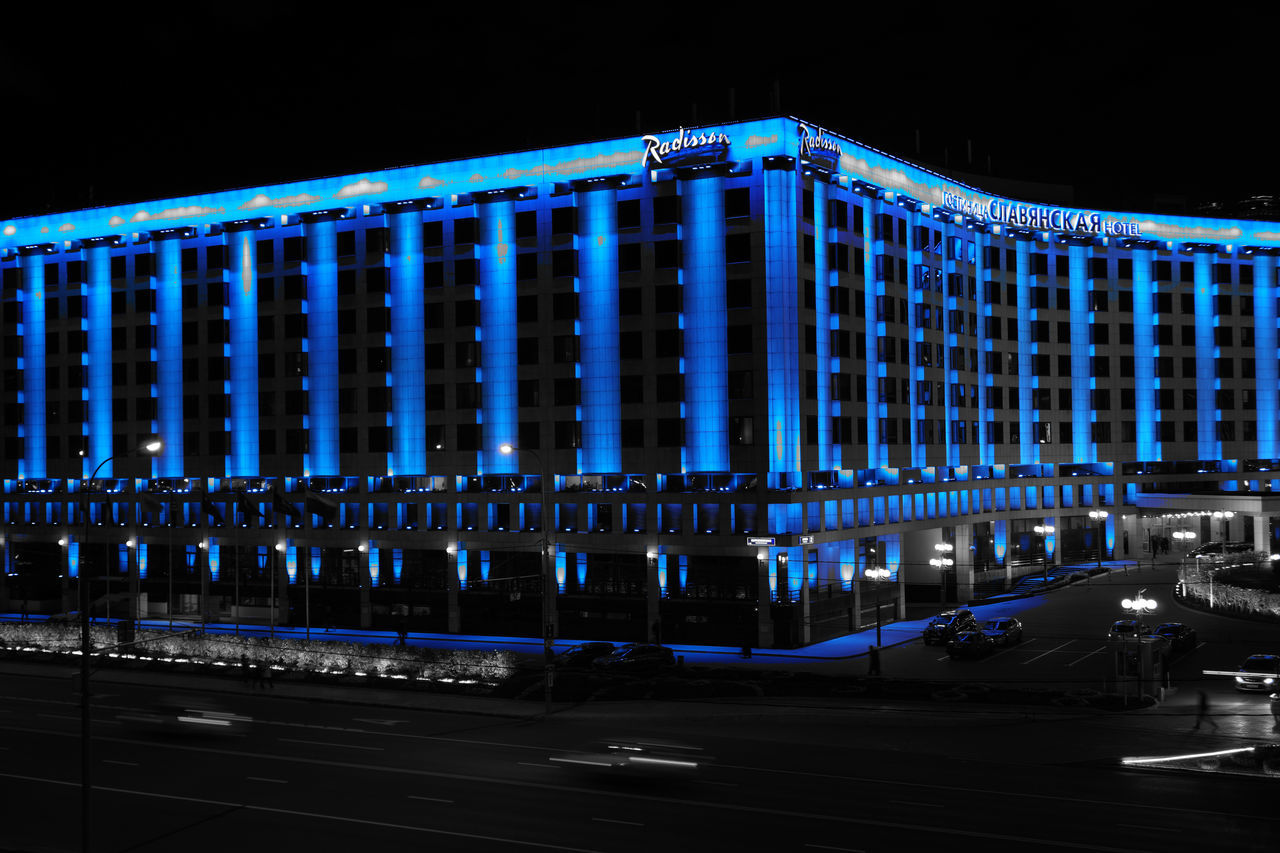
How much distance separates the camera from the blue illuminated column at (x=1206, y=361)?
101m

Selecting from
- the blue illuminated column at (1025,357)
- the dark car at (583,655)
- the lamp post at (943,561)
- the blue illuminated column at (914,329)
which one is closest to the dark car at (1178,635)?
the lamp post at (943,561)

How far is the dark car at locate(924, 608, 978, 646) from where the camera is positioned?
→ 6306 centimetres

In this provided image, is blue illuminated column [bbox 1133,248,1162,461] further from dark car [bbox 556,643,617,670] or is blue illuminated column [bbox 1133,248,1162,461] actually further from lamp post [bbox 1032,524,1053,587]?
dark car [bbox 556,643,617,670]

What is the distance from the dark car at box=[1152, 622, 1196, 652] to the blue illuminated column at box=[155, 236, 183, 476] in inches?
2559

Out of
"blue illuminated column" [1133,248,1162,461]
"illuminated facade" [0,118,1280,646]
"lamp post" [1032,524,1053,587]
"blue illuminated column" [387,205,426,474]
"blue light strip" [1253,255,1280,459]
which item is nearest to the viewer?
"illuminated facade" [0,118,1280,646]

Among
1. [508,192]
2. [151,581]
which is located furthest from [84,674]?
[151,581]

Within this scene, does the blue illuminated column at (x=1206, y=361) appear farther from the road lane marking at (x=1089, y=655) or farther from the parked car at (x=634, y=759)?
the parked car at (x=634, y=759)

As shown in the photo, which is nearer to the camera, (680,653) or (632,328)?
(680,653)

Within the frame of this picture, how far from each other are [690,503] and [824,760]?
29.4 m

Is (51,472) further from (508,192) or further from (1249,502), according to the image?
(1249,502)

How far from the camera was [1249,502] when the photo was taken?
89938 millimetres

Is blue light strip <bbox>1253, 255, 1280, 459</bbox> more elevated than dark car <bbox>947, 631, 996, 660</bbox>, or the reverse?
blue light strip <bbox>1253, 255, 1280, 459</bbox>

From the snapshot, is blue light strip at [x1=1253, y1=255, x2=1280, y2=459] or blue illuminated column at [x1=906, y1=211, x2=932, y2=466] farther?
blue light strip at [x1=1253, y1=255, x2=1280, y2=459]

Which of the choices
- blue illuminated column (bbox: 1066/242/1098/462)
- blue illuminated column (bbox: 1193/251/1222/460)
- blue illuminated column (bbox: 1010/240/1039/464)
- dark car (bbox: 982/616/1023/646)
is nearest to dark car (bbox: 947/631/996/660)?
dark car (bbox: 982/616/1023/646)
